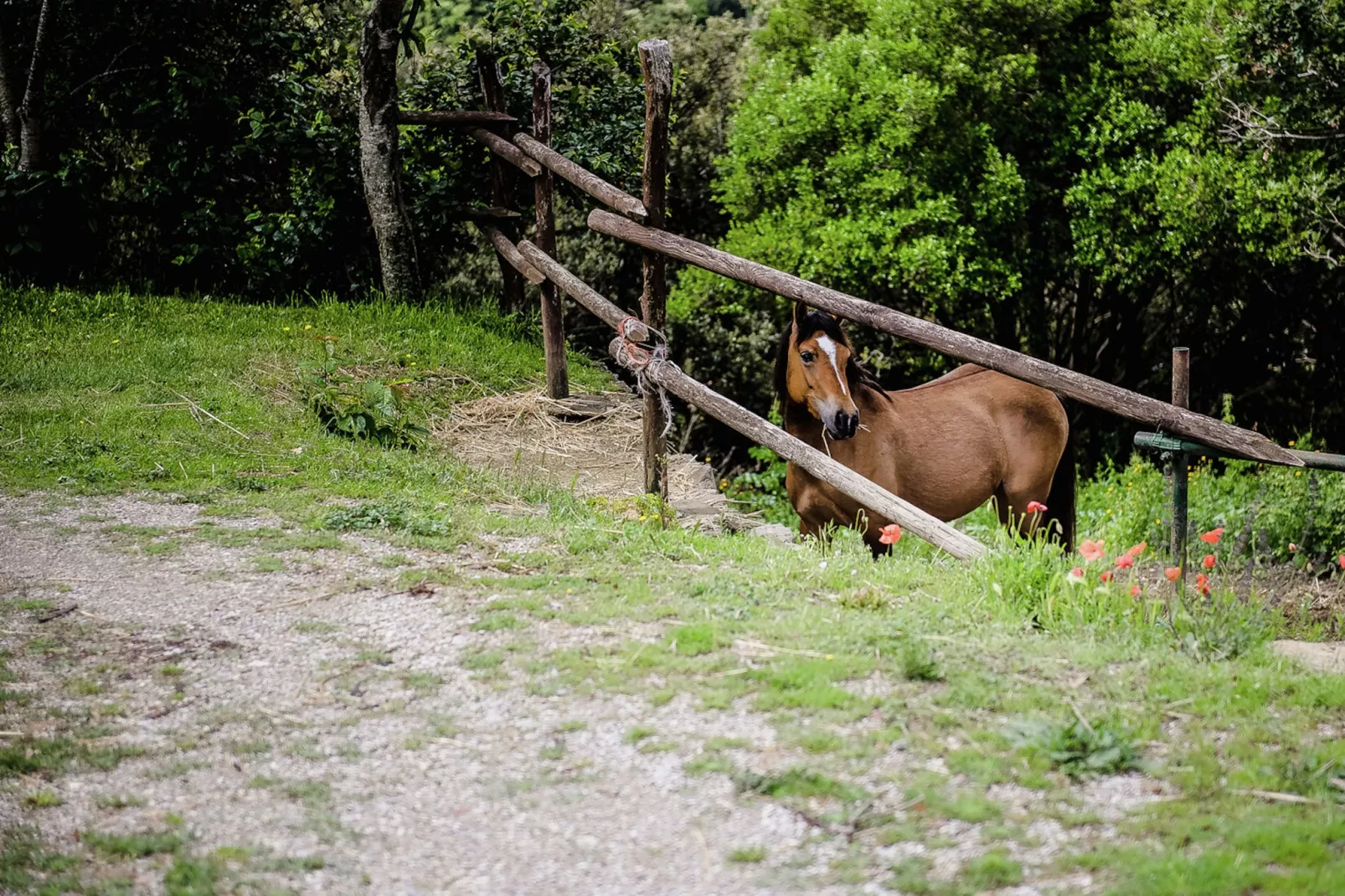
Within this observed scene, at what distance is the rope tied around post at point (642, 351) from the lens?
718 centimetres

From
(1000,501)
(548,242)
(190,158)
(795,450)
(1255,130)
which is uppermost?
(1255,130)

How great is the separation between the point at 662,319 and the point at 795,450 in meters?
1.39

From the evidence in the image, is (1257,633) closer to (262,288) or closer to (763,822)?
(763,822)

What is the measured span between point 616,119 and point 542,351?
2.94 metres

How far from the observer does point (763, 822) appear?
3434 mm

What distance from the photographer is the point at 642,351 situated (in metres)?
7.23

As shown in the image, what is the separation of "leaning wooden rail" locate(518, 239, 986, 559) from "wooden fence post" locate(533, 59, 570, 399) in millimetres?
1442

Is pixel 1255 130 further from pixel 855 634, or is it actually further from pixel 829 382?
pixel 855 634

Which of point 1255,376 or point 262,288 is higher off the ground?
point 262,288

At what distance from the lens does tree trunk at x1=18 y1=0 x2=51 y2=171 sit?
10.9 metres

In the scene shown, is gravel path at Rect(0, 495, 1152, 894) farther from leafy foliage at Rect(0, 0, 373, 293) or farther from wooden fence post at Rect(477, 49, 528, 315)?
leafy foliage at Rect(0, 0, 373, 293)

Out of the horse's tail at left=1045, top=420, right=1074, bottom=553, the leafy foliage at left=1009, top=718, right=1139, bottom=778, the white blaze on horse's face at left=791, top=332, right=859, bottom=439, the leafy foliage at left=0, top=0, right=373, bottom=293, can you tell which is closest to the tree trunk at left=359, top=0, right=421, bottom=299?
the leafy foliage at left=0, top=0, right=373, bottom=293

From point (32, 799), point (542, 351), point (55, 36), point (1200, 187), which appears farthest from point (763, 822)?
point (55, 36)

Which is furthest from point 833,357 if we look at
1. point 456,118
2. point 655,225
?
point 456,118
